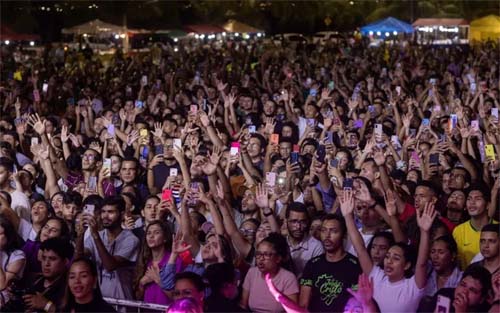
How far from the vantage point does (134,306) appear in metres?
5.71

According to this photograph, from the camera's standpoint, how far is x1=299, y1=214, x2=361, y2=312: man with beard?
5.71 meters

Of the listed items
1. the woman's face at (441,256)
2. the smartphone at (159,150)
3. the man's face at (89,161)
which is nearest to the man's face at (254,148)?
the smartphone at (159,150)

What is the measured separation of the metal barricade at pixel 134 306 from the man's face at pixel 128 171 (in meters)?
2.85

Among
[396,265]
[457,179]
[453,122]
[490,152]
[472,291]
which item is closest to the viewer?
[472,291]

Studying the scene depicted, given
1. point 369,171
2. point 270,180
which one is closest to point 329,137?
point 369,171

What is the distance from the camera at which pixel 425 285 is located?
554 cm

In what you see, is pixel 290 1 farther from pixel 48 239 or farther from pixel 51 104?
pixel 48 239

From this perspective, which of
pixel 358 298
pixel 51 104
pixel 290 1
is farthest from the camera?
pixel 290 1

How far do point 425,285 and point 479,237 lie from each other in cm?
102

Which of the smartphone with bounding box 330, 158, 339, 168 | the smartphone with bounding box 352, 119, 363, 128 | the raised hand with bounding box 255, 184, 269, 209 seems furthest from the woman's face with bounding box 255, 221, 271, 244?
the smartphone with bounding box 352, 119, 363, 128

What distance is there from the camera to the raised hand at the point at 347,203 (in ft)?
20.1

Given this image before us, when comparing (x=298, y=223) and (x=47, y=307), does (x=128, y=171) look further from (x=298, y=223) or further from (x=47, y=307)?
(x=47, y=307)

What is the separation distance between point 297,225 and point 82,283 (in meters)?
1.77

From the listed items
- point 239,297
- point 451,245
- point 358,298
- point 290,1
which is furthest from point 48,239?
point 290,1
